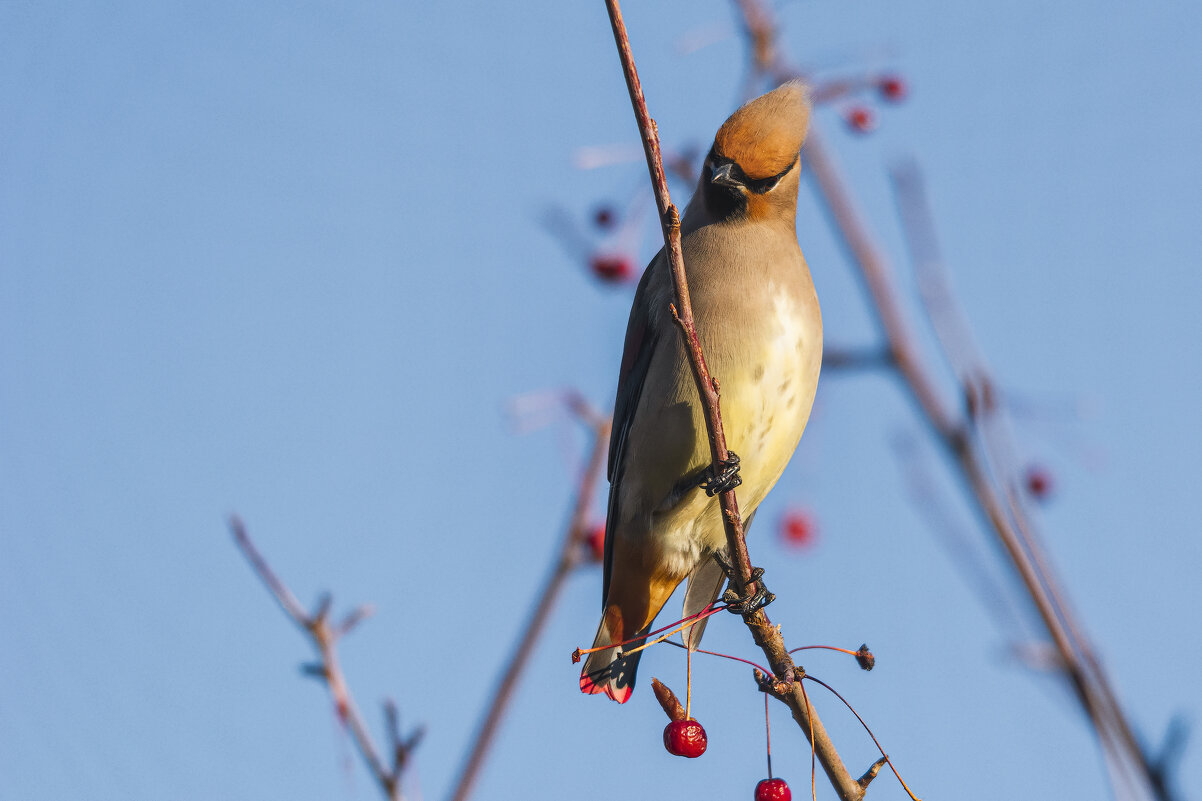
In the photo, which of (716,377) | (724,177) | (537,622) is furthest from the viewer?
(724,177)

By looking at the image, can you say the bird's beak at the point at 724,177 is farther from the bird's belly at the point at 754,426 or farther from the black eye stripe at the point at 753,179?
the bird's belly at the point at 754,426

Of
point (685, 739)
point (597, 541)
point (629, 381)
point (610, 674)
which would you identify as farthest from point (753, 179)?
point (685, 739)

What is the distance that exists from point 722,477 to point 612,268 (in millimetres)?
1490

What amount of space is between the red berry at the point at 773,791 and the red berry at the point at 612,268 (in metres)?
1.74

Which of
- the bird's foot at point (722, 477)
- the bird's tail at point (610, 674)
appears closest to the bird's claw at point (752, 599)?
the bird's foot at point (722, 477)

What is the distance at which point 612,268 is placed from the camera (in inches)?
149

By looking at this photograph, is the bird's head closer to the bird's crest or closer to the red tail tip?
the bird's crest

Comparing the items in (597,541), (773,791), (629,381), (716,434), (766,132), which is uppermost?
(766,132)

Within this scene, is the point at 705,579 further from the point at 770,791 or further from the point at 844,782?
the point at 844,782

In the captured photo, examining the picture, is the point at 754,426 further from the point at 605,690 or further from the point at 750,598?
the point at 605,690

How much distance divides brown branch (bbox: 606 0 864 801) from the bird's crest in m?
1.31

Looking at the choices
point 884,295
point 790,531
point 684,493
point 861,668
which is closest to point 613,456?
point 684,493

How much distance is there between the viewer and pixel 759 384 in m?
3.20

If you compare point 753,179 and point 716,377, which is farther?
point 753,179
